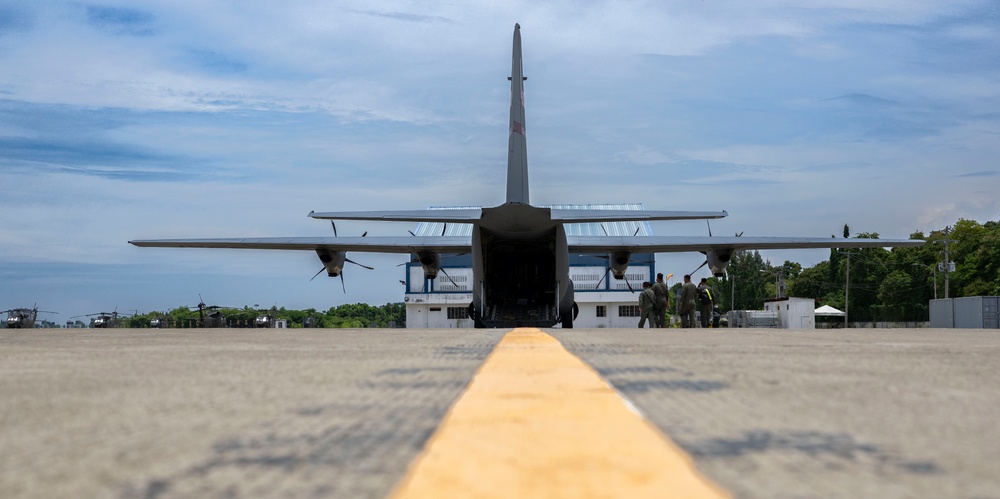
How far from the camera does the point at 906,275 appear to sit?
261 feet

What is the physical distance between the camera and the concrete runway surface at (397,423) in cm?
198

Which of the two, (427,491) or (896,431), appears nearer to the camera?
(427,491)

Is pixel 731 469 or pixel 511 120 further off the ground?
pixel 511 120

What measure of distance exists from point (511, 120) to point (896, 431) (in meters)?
19.4

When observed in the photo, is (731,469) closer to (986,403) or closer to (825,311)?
(986,403)

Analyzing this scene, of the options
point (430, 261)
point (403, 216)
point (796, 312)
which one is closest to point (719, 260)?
point (430, 261)

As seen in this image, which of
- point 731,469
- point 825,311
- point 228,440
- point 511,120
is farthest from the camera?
point 825,311

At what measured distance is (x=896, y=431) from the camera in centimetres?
270

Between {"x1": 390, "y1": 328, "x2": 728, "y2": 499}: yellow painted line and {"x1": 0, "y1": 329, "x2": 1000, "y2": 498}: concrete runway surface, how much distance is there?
0.15ft

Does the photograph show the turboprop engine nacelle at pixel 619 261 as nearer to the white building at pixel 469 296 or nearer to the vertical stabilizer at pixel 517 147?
the vertical stabilizer at pixel 517 147

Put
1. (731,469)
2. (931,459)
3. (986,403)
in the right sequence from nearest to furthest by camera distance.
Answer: (731,469) < (931,459) < (986,403)

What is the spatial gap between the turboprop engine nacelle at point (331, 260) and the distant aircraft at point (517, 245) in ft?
0.09

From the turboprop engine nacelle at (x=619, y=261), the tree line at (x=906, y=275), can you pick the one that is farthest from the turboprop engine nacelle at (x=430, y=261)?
the tree line at (x=906, y=275)

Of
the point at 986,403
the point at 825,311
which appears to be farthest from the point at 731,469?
the point at 825,311
